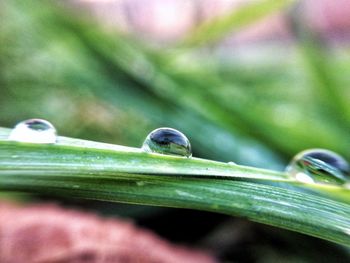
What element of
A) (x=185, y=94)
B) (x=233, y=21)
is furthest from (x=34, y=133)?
(x=233, y=21)

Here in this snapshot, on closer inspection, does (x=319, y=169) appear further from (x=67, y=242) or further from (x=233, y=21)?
(x=233, y=21)

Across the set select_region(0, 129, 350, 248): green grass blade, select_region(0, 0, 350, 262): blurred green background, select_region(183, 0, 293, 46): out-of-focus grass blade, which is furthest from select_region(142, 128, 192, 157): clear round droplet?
select_region(183, 0, 293, 46): out-of-focus grass blade

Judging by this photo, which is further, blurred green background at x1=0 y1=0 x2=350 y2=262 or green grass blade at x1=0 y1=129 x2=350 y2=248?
blurred green background at x1=0 y1=0 x2=350 y2=262

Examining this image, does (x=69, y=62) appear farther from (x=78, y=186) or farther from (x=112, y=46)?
(x=78, y=186)

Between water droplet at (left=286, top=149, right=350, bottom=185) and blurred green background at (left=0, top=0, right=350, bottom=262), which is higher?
blurred green background at (left=0, top=0, right=350, bottom=262)

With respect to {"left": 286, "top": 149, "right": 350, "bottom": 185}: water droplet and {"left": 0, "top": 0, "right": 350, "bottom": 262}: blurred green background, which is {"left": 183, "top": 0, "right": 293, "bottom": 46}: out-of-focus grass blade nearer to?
{"left": 0, "top": 0, "right": 350, "bottom": 262}: blurred green background
